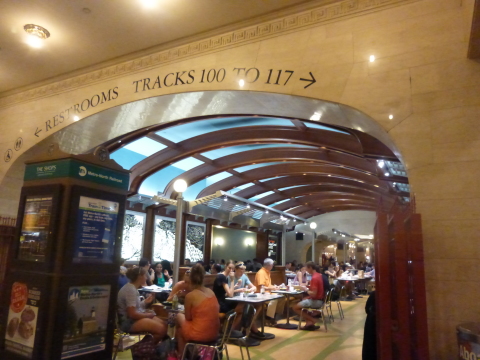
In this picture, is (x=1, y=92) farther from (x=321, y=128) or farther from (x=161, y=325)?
(x=321, y=128)

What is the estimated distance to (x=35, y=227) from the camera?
9.68 feet

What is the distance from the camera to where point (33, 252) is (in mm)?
2895

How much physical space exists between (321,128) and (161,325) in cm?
479

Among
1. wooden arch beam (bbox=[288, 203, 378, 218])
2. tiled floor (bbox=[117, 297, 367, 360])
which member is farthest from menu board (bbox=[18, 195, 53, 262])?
wooden arch beam (bbox=[288, 203, 378, 218])

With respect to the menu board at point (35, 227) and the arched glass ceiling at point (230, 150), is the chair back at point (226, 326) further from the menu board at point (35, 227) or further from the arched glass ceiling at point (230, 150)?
the arched glass ceiling at point (230, 150)

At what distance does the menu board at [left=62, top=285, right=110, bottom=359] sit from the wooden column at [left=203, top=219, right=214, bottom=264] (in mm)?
10603

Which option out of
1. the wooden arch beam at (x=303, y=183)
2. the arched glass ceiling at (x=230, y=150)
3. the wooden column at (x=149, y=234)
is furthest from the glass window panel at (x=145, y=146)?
the wooden arch beam at (x=303, y=183)

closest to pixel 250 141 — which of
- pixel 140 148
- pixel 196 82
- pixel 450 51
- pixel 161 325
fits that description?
pixel 140 148

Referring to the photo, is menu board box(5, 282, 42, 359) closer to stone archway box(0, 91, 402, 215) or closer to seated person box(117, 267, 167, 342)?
seated person box(117, 267, 167, 342)

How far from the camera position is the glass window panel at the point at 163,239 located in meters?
11.4

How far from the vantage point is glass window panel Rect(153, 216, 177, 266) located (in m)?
11.4

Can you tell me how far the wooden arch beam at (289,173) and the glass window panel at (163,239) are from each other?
1269mm

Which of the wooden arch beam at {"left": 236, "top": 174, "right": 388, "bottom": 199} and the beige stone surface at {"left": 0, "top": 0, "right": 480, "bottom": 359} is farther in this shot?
the wooden arch beam at {"left": 236, "top": 174, "right": 388, "bottom": 199}

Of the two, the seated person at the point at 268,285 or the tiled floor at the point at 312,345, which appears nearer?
the tiled floor at the point at 312,345
